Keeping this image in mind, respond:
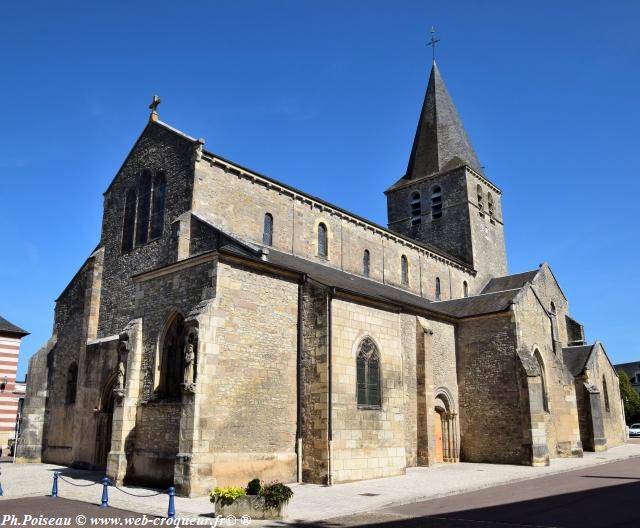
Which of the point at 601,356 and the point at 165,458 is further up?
the point at 601,356

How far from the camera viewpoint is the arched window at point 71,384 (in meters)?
23.7

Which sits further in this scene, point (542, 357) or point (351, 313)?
point (542, 357)

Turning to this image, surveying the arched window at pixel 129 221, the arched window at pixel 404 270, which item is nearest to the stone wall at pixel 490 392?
the arched window at pixel 404 270

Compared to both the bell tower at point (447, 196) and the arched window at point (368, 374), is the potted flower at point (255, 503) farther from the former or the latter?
the bell tower at point (447, 196)

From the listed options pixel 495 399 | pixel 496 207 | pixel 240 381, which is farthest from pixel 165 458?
pixel 496 207

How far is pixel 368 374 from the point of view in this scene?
60.2ft

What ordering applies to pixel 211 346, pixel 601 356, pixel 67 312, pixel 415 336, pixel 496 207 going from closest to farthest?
pixel 211 346 < pixel 415 336 < pixel 67 312 < pixel 601 356 < pixel 496 207

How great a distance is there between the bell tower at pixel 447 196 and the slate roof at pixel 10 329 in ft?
80.9

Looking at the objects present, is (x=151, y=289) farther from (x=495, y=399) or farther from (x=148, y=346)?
(x=495, y=399)

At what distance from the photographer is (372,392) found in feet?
60.2

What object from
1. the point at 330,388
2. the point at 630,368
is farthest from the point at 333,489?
the point at 630,368

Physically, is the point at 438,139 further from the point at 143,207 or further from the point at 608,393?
the point at 143,207

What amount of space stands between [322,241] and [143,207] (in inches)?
307

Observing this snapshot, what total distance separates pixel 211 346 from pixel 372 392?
596 centimetres
